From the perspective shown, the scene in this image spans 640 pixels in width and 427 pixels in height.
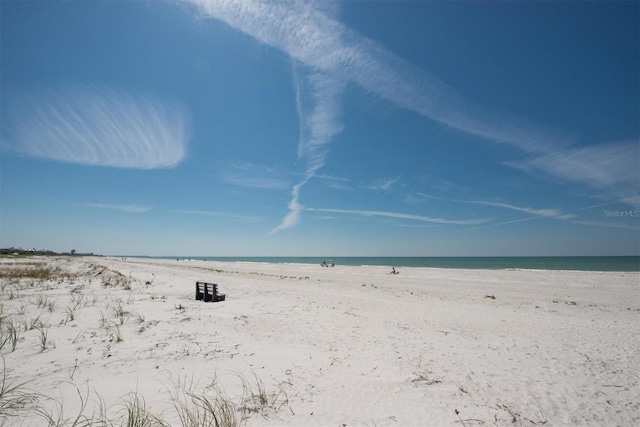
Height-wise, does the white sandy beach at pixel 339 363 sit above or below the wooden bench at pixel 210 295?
below

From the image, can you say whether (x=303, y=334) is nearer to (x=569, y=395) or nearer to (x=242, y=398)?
(x=242, y=398)

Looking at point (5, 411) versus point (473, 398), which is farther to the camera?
point (473, 398)

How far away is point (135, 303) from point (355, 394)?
1180 centimetres

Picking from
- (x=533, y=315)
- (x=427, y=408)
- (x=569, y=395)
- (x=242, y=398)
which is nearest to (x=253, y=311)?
(x=242, y=398)

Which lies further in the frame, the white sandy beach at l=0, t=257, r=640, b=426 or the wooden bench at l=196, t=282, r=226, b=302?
the wooden bench at l=196, t=282, r=226, b=302

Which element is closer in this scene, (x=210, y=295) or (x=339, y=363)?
(x=339, y=363)

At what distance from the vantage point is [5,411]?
4254 millimetres

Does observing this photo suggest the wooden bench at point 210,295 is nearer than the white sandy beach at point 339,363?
No

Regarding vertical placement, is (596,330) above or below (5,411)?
below

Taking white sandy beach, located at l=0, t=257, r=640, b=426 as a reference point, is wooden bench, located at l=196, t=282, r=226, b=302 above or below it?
above

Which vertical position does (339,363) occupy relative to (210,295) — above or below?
below

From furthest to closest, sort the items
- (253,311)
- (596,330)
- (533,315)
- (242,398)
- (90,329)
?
(533,315) < (253,311) < (596,330) < (90,329) < (242,398)

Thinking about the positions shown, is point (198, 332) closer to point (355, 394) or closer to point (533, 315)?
point (355, 394)

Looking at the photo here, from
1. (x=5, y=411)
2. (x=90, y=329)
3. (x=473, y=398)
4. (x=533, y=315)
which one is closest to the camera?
(x=5, y=411)
